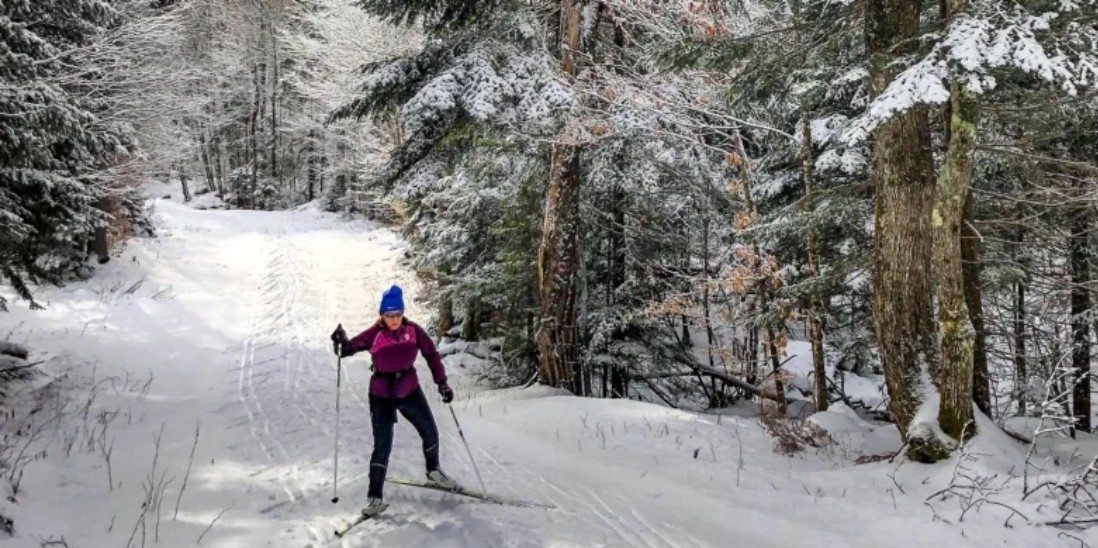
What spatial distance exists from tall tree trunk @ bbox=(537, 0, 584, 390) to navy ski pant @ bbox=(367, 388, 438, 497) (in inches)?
207

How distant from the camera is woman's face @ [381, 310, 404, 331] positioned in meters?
6.11

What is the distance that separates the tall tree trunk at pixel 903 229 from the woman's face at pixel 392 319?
4818 millimetres

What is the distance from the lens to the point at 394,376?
242 inches

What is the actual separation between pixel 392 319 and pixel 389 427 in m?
0.97

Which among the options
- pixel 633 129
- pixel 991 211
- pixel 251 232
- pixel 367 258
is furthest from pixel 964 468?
pixel 251 232

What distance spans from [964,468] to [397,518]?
486 cm

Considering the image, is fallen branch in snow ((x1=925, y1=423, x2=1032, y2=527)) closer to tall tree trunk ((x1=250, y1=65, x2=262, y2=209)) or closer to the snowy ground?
the snowy ground

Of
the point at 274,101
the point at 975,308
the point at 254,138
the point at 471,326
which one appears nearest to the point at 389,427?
the point at 975,308

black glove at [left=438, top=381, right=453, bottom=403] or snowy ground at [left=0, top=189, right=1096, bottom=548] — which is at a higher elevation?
black glove at [left=438, top=381, right=453, bottom=403]

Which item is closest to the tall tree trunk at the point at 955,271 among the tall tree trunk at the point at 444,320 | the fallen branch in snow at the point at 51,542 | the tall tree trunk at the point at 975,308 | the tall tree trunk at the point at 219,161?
the tall tree trunk at the point at 975,308


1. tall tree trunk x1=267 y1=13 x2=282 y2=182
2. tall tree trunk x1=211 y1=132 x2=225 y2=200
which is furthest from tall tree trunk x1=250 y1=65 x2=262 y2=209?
tall tree trunk x1=211 y1=132 x2=225 y2=200

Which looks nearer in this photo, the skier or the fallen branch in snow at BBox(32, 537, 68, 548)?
the fallen branch in snow at BBox(32, 537, 68, 548)

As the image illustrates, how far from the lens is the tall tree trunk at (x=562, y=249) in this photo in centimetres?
1095

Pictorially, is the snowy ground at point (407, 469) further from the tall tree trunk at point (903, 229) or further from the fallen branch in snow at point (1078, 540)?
the tall tree trunk at point (903, 229)
